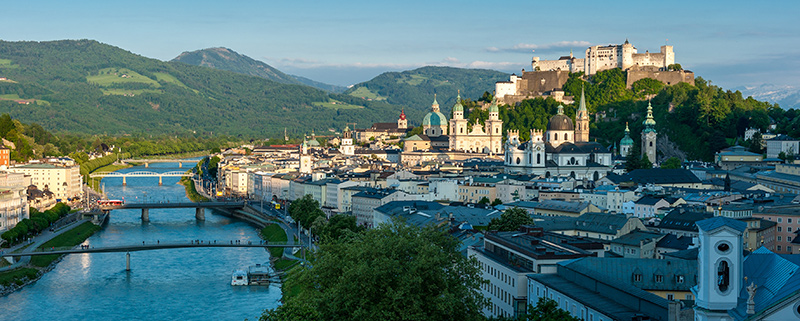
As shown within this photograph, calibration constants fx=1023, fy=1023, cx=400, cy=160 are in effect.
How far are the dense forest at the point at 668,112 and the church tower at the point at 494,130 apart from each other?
121 centimetres

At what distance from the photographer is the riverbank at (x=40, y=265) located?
1484 inches

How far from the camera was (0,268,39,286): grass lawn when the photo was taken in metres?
37.8

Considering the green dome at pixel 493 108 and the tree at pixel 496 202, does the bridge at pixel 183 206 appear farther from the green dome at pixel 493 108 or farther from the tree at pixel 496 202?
the green dome at pixel 493 108

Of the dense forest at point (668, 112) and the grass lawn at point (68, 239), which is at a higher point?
the dense forest at point (668, 112)

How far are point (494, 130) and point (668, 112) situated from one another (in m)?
16.6

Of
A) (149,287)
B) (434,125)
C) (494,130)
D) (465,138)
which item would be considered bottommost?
(149,287)

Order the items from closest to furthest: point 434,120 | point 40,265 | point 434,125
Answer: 1. point 40,265
2. point 434,125
3. point 434,120

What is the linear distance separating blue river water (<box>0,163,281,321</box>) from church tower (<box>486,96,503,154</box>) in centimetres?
4259

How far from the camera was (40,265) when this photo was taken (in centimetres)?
4212

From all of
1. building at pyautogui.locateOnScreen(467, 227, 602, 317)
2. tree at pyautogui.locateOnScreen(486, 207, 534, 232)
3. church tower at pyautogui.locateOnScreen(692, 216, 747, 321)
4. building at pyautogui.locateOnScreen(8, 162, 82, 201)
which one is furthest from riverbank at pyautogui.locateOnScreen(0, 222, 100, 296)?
church tower at pyautogui.locateOnScreen(692, 216, 747, 321)

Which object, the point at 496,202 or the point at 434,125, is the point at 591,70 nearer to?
the point at 434,125

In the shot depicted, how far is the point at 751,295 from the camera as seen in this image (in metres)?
13.6

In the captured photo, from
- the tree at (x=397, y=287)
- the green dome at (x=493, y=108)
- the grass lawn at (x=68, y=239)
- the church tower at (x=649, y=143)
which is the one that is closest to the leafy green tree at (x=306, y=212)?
the grass lawn at (x=68, y=239)

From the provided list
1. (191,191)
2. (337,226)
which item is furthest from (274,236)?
(191,191)
